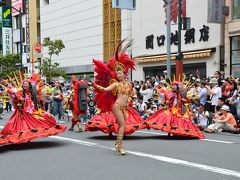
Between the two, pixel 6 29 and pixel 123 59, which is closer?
pixel 123 59

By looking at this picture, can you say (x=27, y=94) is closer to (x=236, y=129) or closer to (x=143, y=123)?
(x=143, y=123)

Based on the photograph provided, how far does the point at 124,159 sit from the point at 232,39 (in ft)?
53.2

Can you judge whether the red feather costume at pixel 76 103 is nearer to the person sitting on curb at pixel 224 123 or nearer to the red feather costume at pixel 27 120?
the red feather costume at pixel 27 120

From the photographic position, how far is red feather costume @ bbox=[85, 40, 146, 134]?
10.1 meters

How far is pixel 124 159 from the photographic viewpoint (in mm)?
7906

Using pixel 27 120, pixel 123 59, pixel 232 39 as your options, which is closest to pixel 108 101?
pixel 123 59

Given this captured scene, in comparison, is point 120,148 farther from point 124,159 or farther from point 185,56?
point 185,56

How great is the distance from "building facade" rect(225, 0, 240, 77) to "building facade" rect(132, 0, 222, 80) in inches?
24.6

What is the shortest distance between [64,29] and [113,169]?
108ft

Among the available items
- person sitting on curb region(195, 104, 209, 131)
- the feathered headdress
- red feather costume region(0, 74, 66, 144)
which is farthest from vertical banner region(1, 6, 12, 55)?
the feathered headdress

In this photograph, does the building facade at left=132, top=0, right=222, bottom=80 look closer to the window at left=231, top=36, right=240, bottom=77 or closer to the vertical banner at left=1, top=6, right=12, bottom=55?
the window at left=231, top=36, right=240, bottom=77

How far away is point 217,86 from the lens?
14539mm

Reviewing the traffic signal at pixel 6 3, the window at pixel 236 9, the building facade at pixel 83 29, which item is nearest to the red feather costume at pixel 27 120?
the window at pixel 236 9

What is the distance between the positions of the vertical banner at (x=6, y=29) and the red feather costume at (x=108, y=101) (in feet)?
125
